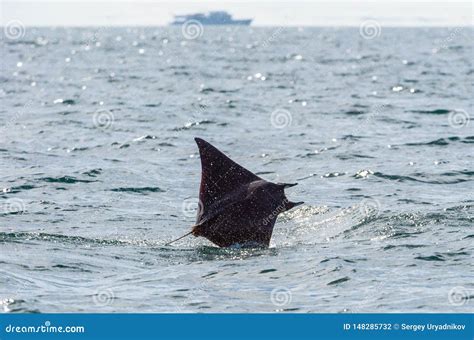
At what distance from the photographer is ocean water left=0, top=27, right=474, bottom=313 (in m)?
12.3

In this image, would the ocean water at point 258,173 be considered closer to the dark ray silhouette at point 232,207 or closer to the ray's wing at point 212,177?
the dark ray silhouette at point 232,207

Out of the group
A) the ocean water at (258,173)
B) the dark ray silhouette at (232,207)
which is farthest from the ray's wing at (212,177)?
the ocean water at (258,173)

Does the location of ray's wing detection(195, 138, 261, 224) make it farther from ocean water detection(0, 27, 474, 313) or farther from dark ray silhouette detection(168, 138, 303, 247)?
ocean water detection(0, 27, 474, 313)

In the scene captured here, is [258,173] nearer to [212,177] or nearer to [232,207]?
[212,177]

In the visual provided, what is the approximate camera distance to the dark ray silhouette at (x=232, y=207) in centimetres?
1465

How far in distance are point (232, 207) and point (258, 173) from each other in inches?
319

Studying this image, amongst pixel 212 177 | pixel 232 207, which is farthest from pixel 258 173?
pixel 232 207

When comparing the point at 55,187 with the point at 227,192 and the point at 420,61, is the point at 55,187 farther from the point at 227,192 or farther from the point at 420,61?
the point at 420,61

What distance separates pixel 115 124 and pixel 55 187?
11623 millimetres

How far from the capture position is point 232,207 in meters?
14.6

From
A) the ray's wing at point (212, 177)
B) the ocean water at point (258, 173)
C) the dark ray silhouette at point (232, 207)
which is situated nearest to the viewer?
the ocean water at point (258, 173)

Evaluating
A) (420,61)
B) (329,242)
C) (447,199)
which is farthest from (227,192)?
(420,61)

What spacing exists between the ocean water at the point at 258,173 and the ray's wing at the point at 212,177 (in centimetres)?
73

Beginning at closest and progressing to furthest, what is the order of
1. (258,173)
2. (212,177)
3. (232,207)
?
1. (232,207)
2. (212,177)
3. (258,173)
